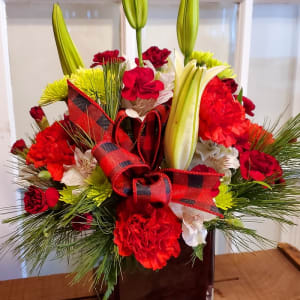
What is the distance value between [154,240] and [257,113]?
0.73 meters

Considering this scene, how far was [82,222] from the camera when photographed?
1.60ft

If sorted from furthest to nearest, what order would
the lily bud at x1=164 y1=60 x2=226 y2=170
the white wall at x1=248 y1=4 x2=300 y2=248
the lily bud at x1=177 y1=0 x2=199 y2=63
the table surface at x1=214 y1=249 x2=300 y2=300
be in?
the white wall at x1=248 y1=4 x2=300 y2=248 < the table surface at x1=214 y1=249 x2=300 y2=300 < the lily bud at x1=177 y1=0 x2=199 y2=63 < the lily bud at x1=164 y1=60 x2=226 y2=170

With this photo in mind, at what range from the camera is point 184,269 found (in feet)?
1.88

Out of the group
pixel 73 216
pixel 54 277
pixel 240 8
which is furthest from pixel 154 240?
pixel 240 8

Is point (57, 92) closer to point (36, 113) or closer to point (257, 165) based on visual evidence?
point (36, 113)

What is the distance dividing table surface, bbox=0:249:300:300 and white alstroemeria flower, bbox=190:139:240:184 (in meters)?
0.34

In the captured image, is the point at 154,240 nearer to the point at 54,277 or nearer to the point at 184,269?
the point at 184,269

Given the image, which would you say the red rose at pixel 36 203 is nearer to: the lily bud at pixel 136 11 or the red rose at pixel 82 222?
the red rose at pixel 82 222

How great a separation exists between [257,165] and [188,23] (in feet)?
0.76

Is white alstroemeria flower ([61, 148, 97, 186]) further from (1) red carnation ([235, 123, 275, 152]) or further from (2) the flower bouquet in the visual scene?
(1) red carnation ([235, 123, 275, 152])

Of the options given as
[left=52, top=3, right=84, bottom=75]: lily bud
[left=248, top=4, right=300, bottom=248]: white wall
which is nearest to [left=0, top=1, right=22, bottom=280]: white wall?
[left=52, top=3, right=84, bottom=75]: lily bud

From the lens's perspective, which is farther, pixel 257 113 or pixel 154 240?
pixel 257 113

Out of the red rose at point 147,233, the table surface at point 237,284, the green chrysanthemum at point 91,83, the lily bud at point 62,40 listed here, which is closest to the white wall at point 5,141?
the table surface at point 237,284

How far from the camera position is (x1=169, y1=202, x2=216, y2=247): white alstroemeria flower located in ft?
1.59
